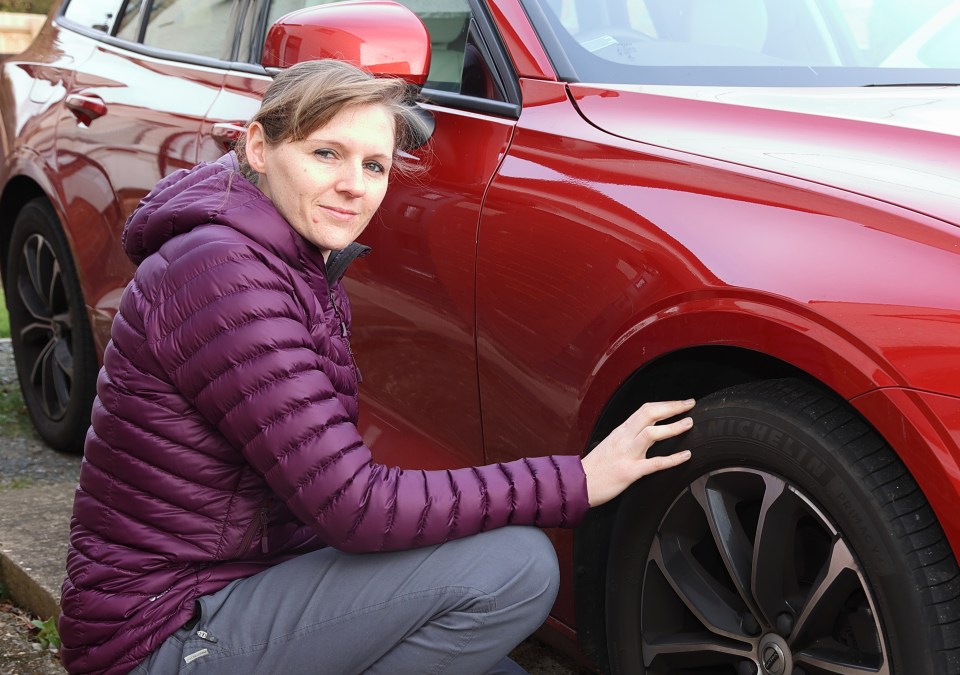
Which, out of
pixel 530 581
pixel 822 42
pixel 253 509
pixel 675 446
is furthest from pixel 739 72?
pixel 253 509

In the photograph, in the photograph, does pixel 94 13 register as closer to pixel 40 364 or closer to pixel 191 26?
pixel 191 26

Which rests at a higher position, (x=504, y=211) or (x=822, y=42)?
(x=822, y=42)

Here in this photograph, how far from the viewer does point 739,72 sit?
2.25m

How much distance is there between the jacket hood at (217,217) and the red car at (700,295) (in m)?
0.33

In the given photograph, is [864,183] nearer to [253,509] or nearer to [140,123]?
[253,509]

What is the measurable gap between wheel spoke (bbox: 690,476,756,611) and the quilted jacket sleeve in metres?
0.19

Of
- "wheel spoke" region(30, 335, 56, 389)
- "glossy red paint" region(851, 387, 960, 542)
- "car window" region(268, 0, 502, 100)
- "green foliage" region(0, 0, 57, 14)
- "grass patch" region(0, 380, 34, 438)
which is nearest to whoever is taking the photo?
"glossy red paint" region(851, 387, 960, 542)

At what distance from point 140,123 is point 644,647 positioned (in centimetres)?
194

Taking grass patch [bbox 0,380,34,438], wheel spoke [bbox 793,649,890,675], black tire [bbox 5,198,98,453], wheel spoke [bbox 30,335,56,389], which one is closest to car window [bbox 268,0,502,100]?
wheel spoke [bbox 793,649,890,675]

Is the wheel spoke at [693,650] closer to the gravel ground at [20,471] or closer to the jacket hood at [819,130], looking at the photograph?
the jacket hood at [819,130]

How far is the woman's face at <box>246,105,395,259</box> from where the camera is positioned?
1.97m

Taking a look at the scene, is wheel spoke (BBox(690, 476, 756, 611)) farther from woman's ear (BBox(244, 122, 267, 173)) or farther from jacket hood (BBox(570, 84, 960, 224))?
woman's ear (BBox(244, 122, 267, 173))

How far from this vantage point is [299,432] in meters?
1.81

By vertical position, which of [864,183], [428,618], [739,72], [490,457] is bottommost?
[428,618]
